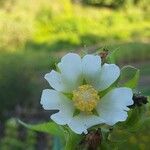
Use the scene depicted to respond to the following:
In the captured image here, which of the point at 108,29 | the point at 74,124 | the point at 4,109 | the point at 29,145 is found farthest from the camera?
the point at 108,29

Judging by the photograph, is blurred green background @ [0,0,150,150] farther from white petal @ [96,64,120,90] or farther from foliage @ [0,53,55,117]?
white petal @ [96,64,120,90]

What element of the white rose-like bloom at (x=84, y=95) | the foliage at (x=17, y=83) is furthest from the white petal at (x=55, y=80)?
the foliage at (x=17, y=83)

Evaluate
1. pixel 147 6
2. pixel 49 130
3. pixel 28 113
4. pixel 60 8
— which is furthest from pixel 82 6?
pixel 49 130

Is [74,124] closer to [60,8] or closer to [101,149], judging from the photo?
[101,149]

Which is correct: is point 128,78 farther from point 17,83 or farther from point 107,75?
point 17,83

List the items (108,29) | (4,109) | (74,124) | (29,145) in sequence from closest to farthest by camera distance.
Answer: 1. (74,124)
2. (29,145)
3. (4,109)
4. (108,29)

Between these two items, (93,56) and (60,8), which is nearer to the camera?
(93,56)

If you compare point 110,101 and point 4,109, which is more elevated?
point 110,101

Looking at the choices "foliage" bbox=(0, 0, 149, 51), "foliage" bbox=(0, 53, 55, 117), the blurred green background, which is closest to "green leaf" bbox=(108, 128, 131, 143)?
the blurred green background
